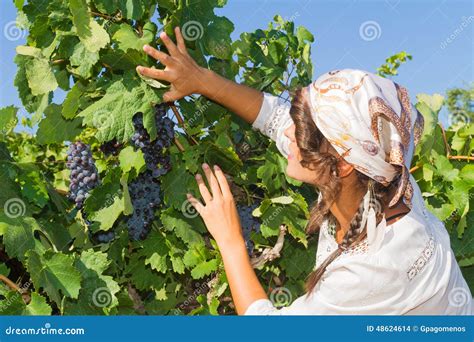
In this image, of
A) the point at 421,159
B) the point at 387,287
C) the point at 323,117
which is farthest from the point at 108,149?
the point at 421,159

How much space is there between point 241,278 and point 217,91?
3.14 ft

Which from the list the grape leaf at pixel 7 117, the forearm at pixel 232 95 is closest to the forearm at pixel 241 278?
the forearm at pixel 232 95

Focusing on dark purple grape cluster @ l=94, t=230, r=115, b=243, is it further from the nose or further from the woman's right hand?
the nose

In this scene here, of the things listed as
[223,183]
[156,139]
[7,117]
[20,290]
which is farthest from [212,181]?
[7,117]

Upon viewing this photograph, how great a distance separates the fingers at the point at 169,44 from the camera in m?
2.95

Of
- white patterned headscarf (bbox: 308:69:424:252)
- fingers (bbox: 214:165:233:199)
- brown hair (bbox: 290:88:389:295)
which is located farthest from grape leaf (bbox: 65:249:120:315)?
white patterned headscarf (bbox: 308:69:424:252)

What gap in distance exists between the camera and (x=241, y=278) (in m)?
2.76

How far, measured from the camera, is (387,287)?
2590mm

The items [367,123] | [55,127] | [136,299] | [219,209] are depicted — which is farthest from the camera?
[136,299]

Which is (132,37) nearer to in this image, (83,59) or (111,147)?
(83,59)

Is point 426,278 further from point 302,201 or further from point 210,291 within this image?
point 210,291

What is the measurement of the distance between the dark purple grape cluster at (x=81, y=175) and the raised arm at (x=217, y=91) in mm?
620

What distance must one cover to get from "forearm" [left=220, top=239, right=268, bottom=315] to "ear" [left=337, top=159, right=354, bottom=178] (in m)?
0.55

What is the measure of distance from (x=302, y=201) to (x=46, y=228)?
4.48ft
